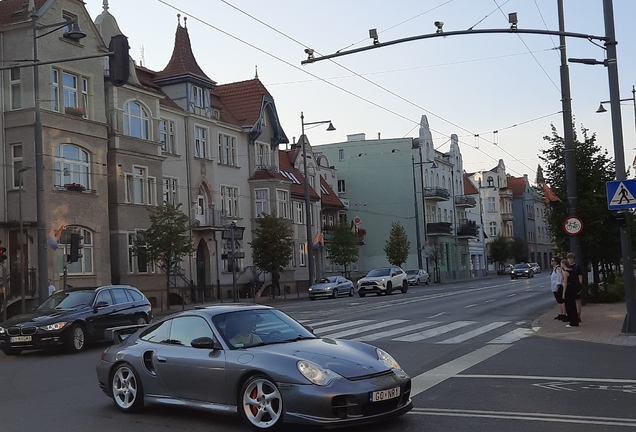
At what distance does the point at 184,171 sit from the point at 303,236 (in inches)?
605

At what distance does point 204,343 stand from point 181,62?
4129cm

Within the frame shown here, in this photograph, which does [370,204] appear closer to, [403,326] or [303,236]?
[303,236]

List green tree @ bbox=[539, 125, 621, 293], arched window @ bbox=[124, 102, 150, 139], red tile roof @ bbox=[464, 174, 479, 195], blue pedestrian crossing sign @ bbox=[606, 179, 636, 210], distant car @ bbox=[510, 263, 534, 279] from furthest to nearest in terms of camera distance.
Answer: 1. red tile roof @ bbox=[464, 174, 479, 195]
2. distant car @ bbox=[510, 263, 534, 279]
3. arched window @ bbox=[124, 102, 150, 139]
4. green tree @ bbox=[539, 125, 621, 293]
5. blue pedestrian crossing sign @ bbox=[606, 179, 636, 210]

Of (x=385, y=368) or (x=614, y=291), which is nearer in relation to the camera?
(x=385, y=368)

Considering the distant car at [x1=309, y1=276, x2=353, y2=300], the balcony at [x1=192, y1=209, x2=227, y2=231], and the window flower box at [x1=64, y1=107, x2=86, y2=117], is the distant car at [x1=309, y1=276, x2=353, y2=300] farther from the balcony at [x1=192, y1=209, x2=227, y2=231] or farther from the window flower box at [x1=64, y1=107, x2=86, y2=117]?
the window flower box at [x1=64, y1=107, x2=86, y2=117]

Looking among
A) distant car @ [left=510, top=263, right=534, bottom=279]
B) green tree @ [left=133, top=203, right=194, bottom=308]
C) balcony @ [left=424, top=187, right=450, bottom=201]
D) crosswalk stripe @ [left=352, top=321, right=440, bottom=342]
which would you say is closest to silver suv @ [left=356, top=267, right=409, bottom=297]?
green tree @ [left=133, top=203, right=194, bottom=308]

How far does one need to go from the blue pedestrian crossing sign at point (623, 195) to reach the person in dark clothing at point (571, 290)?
2.71 m

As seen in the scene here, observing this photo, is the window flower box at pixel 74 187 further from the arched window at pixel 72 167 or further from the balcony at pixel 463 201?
the balcony at pixel 463 201

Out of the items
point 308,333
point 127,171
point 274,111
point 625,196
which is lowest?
point 308,333

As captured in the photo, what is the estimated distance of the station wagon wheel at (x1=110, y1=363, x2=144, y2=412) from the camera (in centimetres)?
966

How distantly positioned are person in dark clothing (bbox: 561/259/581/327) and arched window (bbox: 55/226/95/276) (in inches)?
904

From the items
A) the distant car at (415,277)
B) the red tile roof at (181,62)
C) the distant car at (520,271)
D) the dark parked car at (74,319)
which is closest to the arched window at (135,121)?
the red tile roof at (181,62)

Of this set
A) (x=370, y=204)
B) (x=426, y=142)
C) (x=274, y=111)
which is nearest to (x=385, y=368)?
(x=274, y=111)

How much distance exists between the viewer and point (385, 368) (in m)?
8.40
